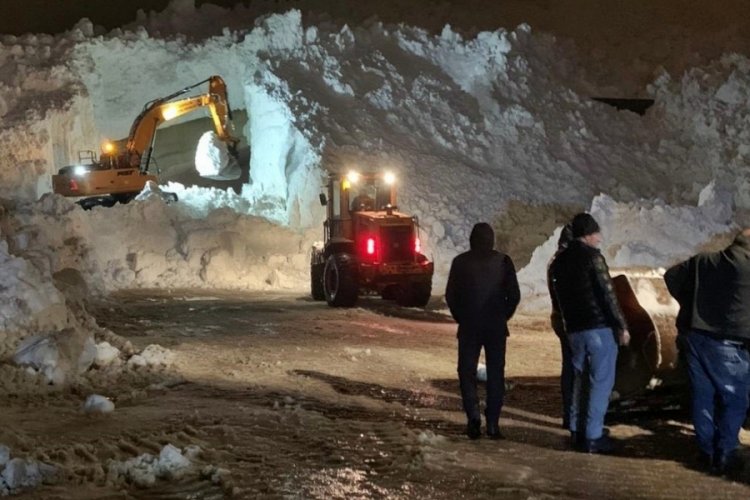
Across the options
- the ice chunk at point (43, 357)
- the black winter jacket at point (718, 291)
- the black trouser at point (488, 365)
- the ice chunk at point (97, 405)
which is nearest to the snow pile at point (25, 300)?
the ice chunk at point (43, 357)

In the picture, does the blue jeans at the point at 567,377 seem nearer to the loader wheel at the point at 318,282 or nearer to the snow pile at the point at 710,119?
the loader wheel at the point at 318,282

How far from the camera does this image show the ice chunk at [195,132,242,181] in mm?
24359

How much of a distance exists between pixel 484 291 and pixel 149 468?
2.62 m

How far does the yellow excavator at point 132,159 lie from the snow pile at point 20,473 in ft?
55.8

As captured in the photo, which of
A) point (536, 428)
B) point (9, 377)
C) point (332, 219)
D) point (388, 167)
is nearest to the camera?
point (536, 428)

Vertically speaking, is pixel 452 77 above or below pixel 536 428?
above

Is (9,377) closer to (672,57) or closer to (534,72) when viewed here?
(534,72)

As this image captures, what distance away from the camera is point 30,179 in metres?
22.5

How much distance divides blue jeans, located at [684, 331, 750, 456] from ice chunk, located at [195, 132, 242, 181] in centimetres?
1968

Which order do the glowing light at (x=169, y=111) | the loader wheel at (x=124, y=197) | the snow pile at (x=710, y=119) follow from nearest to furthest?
the loader wheel at (x=124, y=197), the glowing light at (x=169, y=111), the snow pile at (x=710, y=119)

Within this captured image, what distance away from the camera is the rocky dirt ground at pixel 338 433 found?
5.05 m

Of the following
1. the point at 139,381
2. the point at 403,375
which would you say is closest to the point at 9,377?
the point at 139,381

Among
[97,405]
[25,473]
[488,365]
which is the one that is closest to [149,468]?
[25,473]

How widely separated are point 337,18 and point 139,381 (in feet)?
70.0
